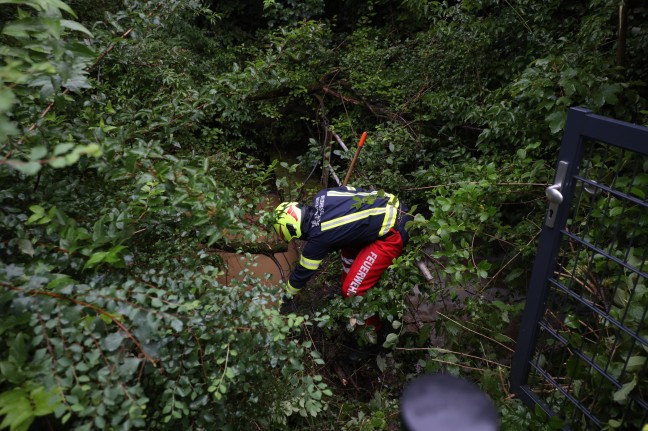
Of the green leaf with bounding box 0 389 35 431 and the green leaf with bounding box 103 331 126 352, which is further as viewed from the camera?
the green leaf with bounding box 103 331 126 352

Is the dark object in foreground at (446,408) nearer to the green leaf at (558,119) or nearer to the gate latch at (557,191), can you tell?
the gate latch at (557,191)

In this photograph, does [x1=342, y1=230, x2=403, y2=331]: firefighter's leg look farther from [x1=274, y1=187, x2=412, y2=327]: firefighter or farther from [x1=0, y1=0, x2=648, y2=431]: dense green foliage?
[x1=0, y1=0, x2=648, y2=431]: dense green foliage

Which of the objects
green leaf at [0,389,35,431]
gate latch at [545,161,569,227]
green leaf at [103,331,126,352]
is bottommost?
green leaf at [0,389,35,431]

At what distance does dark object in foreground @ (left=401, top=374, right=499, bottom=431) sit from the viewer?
78cm

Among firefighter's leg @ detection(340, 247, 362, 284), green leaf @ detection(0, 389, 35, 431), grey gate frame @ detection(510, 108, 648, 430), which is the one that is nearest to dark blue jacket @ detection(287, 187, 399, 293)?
firefighter's leg @ detection(340, 247, 362, 284)

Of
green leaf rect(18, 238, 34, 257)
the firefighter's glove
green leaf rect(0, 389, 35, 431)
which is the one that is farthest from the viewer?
the firefighter's glove

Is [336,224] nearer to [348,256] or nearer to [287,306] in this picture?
[348,256]

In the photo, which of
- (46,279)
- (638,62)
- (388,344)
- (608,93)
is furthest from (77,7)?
(638,62)

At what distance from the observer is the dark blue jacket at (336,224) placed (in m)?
3.45

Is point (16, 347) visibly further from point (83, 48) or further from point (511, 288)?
point (511, 288)

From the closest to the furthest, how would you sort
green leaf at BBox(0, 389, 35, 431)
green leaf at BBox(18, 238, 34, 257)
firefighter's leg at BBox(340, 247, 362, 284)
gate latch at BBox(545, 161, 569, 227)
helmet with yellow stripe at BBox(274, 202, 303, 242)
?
green leaf at BBox(0, 389, 35, 431), green leaf at BBox(18, 238, 34, 257), gate latch at BBox(545, 161, 569, 227), helmet with yellow stripe at BBox(274, 202, 303, 242), firefighter's leg at BBox(340, 247, 362, 284)

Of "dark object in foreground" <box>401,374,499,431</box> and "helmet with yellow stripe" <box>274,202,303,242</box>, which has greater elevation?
"dark object in foreground" <box>401,374,499,431</box>

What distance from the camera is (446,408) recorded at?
0.81 meters

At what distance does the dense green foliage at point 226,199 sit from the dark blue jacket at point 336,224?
0.31 meters
